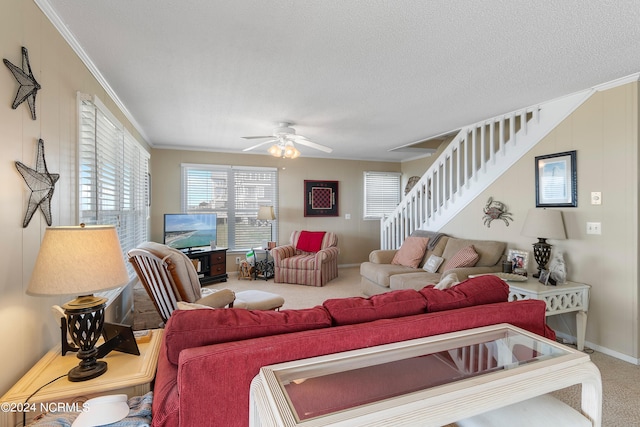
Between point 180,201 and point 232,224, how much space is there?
103 cm

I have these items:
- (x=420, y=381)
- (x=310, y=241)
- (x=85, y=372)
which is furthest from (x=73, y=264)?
(x=310, y=241)

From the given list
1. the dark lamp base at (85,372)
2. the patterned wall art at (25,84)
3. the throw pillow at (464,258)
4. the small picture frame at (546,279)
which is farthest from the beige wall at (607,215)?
the patterned wall art at (25,84)

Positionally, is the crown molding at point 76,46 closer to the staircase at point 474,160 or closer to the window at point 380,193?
the staircase at point 474,160

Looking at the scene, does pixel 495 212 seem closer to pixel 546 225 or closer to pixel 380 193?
pixel 546 225

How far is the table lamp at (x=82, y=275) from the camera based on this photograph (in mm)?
1214

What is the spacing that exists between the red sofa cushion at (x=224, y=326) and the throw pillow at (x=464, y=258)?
9.23 feet

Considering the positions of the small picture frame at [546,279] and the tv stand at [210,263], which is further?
the tv stand at [210,263]

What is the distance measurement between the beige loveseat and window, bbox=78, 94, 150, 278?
10.2 feet

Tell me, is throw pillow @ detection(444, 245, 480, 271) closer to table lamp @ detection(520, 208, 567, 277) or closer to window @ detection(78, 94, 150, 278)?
table lamp @ detection(520, 208, 567, 277)

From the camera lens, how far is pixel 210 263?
5.26 m

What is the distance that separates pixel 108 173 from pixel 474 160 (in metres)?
4.13

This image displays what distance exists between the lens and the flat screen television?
4981 mm

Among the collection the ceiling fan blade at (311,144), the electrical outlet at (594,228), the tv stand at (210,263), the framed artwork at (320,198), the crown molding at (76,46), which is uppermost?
the crown molding at (76,46)

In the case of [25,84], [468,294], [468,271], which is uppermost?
[25,84]
